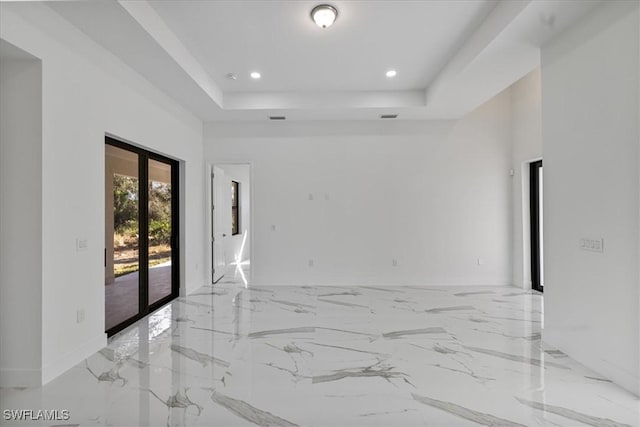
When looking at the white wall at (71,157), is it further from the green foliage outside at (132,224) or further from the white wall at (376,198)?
the white wall at (376,198)

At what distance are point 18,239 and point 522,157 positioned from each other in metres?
6.29

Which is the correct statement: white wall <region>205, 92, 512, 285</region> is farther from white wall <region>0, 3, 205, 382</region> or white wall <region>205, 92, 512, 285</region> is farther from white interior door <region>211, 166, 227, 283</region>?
white wall <region>0, 3, 205, 382</region>

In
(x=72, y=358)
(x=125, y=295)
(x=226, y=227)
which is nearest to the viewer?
(x=72, y=358)

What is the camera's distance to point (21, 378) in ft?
7.79

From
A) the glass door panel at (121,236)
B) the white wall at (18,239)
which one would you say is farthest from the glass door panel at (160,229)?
the white wall at (18,239)

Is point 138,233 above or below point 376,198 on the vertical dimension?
below

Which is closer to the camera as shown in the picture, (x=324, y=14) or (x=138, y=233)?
(x=324, y=14)

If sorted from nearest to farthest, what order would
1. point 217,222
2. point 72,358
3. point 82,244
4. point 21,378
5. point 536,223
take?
1. point 21,378
2. point 72,358
3. point 82,244
4. point 536,223
5. point 217,222

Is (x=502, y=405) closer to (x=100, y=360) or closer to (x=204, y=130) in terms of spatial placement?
(x=100, y=360)

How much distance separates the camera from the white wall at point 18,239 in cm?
237

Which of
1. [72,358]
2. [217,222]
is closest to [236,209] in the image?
[217,222]

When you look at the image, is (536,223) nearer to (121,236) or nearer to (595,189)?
(595,189)

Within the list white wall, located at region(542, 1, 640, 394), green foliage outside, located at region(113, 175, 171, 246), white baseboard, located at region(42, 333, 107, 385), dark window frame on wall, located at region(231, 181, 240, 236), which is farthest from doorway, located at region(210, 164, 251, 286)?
white wall, located at region(542, 1, 640, 394)

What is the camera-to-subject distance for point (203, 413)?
2.06m
